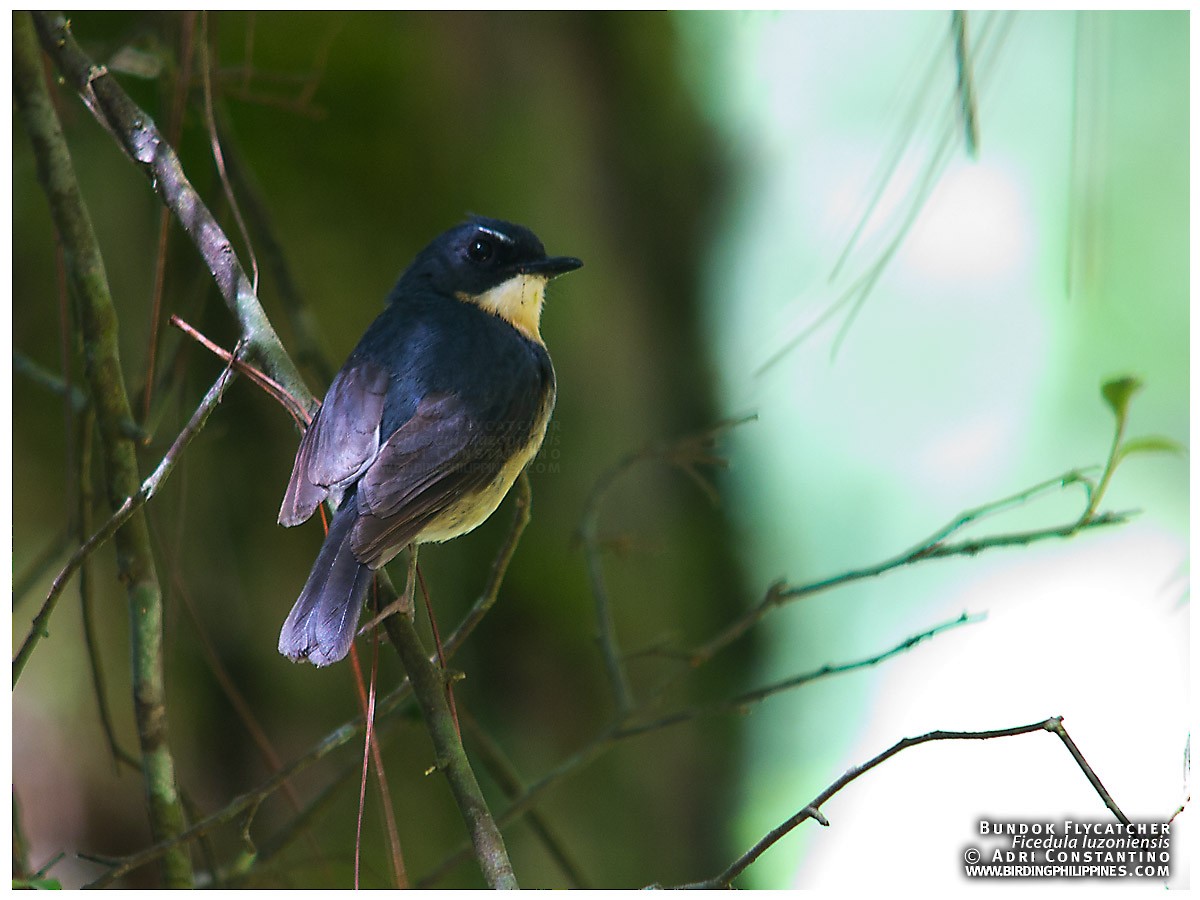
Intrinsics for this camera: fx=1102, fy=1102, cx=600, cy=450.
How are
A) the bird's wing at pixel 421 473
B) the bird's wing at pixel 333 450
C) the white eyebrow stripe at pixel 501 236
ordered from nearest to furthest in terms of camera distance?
the bird's wing at pixel 421 473, the bird's wing at pixel 333 450, the white eyebrow stripe at pixel 501 236

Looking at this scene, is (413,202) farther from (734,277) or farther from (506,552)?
(506,552)

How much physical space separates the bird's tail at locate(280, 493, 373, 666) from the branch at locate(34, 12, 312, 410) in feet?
1.10

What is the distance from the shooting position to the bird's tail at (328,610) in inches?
81.4

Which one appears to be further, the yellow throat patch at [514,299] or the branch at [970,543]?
the yellow throat patch at [514,299]

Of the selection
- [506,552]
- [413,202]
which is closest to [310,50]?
[413,202]

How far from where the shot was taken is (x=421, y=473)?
7.88 ft

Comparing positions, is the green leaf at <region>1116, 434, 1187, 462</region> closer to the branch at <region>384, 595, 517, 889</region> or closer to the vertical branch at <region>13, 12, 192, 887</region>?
the branch at <region>384, 595, 517, 889</region>

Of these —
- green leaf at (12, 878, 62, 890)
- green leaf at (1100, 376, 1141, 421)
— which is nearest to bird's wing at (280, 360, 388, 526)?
green leaf at (12, 878, 62, 890)

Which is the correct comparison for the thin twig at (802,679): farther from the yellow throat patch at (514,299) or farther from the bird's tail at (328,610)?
the yellow throat patch at (514,299)

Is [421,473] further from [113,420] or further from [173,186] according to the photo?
[173,186]

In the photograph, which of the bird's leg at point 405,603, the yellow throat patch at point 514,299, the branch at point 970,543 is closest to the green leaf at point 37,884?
the bird's leg at point 405,603

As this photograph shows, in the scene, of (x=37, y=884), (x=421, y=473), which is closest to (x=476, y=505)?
(x=421, y=473)

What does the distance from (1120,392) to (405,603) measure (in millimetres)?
1440

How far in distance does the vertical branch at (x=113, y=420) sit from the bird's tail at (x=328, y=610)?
327mm
